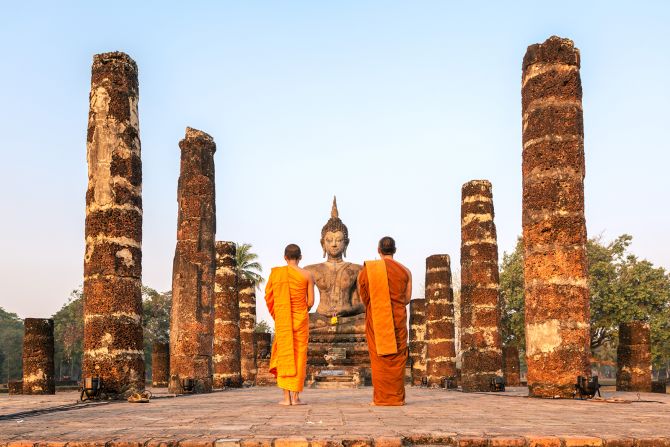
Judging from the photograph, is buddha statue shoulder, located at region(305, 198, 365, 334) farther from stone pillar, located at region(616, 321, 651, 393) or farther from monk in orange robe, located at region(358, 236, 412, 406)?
monk in orange robe, located at region(358, 236, 412, 406)

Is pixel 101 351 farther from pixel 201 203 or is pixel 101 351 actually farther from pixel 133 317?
pixel 201 203

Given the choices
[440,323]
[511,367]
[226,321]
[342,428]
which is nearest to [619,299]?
[511,367]

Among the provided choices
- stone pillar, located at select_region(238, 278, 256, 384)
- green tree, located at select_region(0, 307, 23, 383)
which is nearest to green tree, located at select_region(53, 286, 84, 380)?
green tree, located at select_region(0, 307, 23, 383)

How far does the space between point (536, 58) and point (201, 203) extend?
9256mm

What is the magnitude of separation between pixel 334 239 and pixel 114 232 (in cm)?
1926

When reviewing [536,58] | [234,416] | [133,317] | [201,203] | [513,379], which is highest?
[536,58]

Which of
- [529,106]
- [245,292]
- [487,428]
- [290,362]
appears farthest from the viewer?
[245,292]

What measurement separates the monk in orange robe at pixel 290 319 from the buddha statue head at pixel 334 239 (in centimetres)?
2132

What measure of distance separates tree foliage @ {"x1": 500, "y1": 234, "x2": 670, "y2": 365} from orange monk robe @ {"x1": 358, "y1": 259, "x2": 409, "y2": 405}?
28351mm

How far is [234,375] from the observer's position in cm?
2133

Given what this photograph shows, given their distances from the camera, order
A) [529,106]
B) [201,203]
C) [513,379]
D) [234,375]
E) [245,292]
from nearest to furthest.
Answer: [529,106]
[201,203]
[234,375]
[513,379]
[245,292]

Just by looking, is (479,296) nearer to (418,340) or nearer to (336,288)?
(418,340)

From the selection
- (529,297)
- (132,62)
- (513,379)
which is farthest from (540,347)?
(513,379)

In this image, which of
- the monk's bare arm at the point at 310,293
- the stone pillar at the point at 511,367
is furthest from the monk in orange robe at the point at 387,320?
the stone pillar at the point at 511,367
